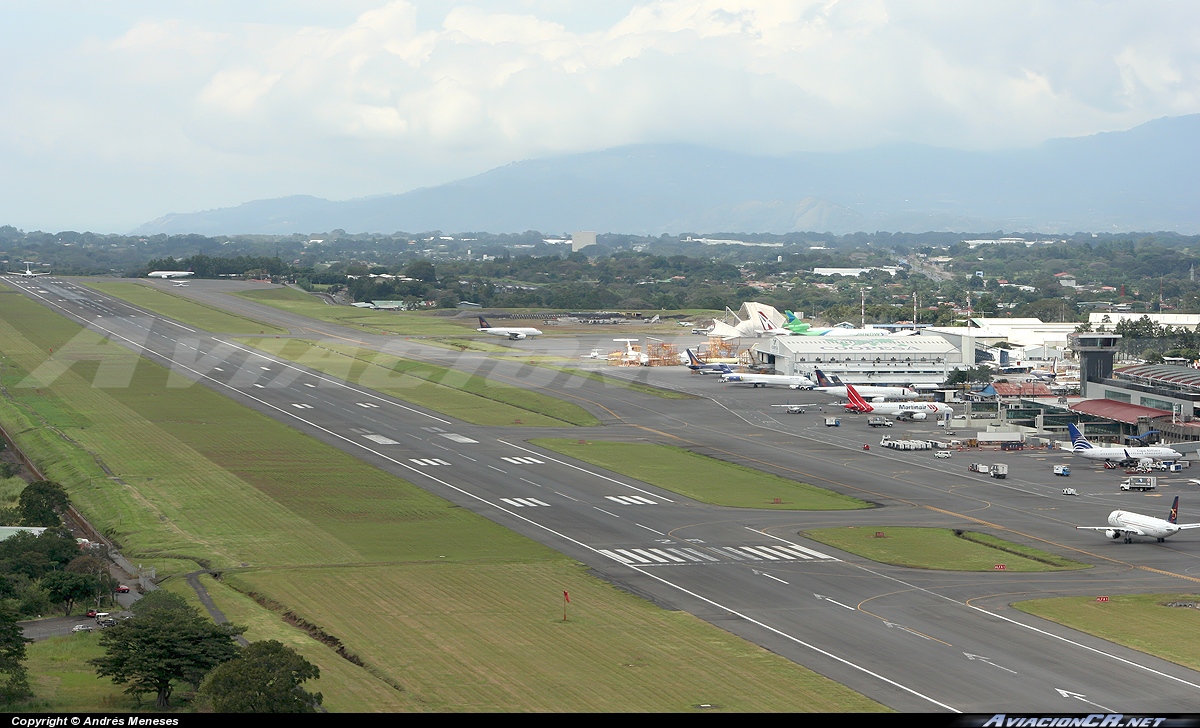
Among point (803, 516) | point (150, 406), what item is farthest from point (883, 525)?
point (150, 406)

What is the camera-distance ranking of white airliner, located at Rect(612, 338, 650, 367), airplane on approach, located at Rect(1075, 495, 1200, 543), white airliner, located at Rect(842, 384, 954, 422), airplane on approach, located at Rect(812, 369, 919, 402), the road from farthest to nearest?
1. white airliner, located at Rect(612, 338, 650, 367)
2. airplane on approach, located at Rect(812, 369, 919, 402)
3. white airliner, located at Rect(842, 384, 954, 422)
4. airplane on approach, located at Rect(1075, 495, 1200, 543)
5. the road

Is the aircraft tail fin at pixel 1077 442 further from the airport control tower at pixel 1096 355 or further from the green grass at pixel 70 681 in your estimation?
the green grass at pixel 70 681

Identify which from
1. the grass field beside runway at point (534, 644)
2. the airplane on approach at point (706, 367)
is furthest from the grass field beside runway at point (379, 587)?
the airplane on approach at point (706, 367)

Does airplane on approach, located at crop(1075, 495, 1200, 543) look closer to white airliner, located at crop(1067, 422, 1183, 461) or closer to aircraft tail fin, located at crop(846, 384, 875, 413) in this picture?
white airliner, located at crop(1067, 422, 1183, 461)

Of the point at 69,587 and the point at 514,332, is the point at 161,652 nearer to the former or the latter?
the point at 69,587

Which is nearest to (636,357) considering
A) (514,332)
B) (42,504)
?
(514,332)

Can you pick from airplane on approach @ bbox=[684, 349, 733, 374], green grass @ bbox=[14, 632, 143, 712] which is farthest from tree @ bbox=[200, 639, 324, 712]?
airplane on approach @ bbox=[684, 349, 733, 374]
